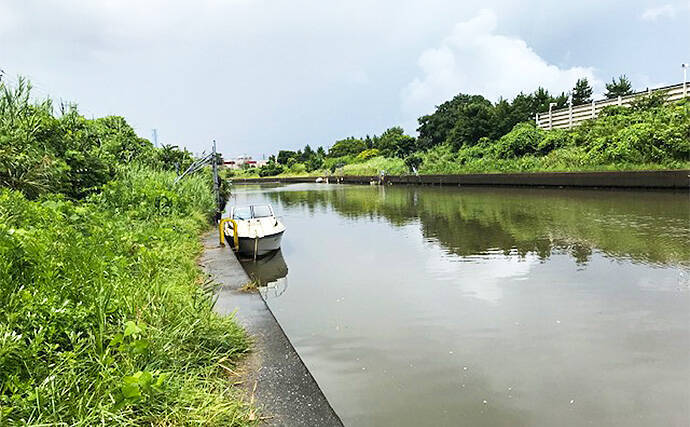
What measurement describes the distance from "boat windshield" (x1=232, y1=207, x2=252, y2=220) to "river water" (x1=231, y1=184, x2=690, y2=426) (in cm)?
116

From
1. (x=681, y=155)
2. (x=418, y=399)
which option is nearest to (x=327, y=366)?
(x=418, y=399)

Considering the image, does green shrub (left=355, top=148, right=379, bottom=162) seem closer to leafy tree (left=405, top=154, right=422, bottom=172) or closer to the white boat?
leafy tree (left=405, top=154, right=422, bottom=172)

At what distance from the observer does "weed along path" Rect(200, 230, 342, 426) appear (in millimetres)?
2529

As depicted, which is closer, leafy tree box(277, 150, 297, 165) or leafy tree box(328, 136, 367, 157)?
leafy tree box(328, 136, 367, 157)

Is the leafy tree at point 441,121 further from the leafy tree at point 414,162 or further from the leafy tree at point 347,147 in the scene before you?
the leafy tree at point 347,147

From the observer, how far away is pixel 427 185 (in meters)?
34.7

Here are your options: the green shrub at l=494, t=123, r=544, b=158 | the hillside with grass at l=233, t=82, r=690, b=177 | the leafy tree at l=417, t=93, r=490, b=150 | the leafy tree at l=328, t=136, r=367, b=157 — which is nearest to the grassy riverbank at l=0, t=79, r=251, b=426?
the hillside with grass at l=233, t=82, r=690, b=177

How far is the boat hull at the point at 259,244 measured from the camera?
9125mm

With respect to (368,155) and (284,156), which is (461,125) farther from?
(284,156)

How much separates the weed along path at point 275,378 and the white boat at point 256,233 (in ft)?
14.3

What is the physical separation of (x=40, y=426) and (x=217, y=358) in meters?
1.32

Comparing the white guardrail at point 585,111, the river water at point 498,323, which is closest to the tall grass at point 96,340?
the river water at point 498,323

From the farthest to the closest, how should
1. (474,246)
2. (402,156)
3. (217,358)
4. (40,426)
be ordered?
(402,156) → (474,246) → (217,358) → (40,426)

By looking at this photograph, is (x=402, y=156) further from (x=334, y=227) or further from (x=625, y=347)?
(x=625, y=347)
